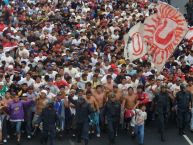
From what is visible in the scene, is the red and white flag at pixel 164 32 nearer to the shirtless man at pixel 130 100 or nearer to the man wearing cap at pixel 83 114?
the shirtless man at pixel 130 100

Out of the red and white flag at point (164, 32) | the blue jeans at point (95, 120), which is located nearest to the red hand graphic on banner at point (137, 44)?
the red and white flag at point (164, 32)

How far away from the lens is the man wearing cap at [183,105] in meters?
15.8

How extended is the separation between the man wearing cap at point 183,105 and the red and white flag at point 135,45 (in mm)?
2427

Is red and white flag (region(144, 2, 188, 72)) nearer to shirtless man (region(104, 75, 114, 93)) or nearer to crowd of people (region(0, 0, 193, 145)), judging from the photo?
crowd of people (region(0, 0, 193, 145))

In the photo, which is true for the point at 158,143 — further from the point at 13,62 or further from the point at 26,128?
the point at 13,62

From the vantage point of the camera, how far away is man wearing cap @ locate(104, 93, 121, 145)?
49.9 feet

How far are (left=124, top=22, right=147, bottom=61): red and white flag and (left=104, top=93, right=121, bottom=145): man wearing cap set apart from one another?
3.03 metres

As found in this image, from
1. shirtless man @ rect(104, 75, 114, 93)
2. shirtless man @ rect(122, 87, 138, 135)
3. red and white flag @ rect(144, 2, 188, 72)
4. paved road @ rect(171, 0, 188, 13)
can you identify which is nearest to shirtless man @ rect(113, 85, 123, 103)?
shirtless man @ rect(122, 87, 138, 135)

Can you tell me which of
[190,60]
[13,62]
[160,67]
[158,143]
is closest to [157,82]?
[160,67]

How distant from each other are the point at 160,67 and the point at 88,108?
2.88 metres

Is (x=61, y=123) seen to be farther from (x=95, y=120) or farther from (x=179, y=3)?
(x=179, y=3)

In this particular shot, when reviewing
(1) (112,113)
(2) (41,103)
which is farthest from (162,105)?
(2) (41,103)

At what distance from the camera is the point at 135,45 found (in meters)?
18.1

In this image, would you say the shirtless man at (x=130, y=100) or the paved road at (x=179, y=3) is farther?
the paved road at (x=179, y=3)
